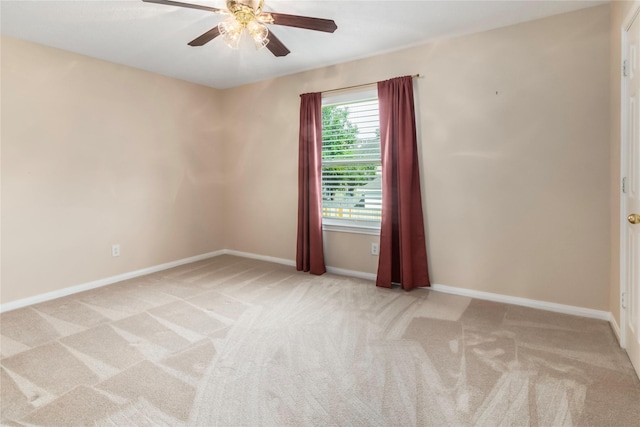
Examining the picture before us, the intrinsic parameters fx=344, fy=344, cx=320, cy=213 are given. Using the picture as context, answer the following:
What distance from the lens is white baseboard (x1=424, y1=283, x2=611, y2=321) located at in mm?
2787

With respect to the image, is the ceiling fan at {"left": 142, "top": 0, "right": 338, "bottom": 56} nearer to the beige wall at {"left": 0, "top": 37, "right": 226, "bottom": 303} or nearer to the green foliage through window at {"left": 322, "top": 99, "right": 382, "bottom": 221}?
the green foliage through window at {"left": 322, "top": 99, "right": 382, "bottom": 221}

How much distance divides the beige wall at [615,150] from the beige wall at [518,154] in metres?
0.09

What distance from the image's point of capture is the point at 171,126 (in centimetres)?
445

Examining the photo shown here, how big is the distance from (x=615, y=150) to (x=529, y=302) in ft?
4.55

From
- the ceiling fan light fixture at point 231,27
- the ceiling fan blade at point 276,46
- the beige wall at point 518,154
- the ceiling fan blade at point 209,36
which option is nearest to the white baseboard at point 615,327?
the beige wall at point 518,154

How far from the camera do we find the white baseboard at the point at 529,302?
9.14ft

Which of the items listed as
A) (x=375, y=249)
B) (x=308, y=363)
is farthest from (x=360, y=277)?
(x=308, y=363)

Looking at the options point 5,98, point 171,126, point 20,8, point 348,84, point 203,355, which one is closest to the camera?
point 203,355

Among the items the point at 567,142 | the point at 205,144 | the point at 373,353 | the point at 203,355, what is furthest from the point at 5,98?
the point at 567,142

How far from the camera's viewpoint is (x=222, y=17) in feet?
9.01

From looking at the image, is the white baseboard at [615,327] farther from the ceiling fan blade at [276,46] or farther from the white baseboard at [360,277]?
the ceiling fan blade at [276,46]

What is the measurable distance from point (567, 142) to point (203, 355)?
322cm

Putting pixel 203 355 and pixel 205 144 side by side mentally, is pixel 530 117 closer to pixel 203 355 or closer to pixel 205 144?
pixel 203 355

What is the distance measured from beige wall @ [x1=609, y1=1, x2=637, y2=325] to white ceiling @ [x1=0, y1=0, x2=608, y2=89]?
0.34m
